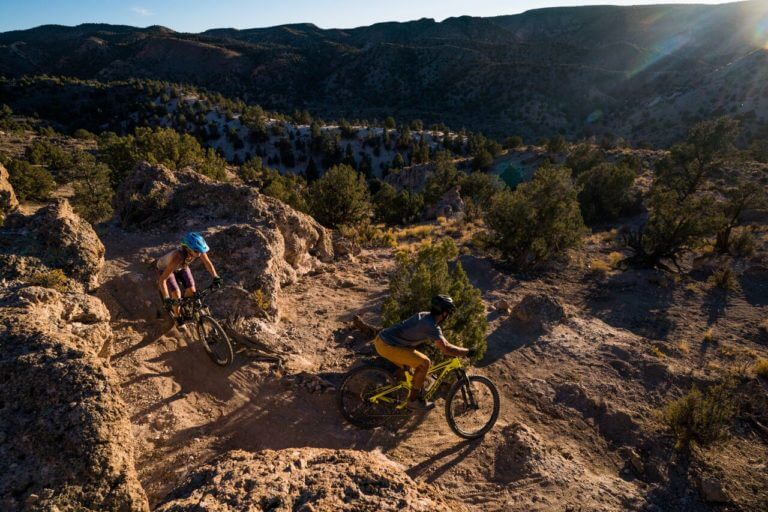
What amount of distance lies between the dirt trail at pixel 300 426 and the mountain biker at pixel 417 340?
0.97 m

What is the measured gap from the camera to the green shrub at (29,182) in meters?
22.1

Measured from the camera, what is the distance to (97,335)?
462 cm

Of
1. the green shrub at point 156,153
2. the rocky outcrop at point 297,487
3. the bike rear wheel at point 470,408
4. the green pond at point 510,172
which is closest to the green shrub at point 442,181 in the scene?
the green pond at point 510,172

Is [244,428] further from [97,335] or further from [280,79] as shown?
[280,79]

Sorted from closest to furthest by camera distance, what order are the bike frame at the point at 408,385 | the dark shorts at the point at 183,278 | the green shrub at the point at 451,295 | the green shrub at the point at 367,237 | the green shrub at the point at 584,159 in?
the bike frame at the point at 408,385, the dark shorts at the point at 183,278, the green shrub at the point at 451,295, the green shrub at the point at 367,237, the green shrub at the point at 584,159

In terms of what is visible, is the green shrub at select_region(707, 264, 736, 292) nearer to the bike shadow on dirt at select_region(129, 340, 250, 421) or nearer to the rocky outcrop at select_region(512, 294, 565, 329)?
the rocky outcrop at select_region(512, 294, 565, 329)

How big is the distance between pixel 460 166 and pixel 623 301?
34.8 meters

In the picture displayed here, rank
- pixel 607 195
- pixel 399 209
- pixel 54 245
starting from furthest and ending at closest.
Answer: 1. pixel 399 209
2. pixel 607 195
3. pixel 54 245

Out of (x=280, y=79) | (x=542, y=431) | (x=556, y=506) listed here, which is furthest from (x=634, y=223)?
(x=280, y=79)

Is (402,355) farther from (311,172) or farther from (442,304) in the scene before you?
(311,172)

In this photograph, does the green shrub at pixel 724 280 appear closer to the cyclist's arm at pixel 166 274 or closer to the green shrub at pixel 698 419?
the green shrub at pixel 698 419

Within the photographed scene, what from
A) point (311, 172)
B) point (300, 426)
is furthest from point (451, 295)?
point (311, 172)

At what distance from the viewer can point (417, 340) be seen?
461cm

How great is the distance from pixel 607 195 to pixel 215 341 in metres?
24.1
